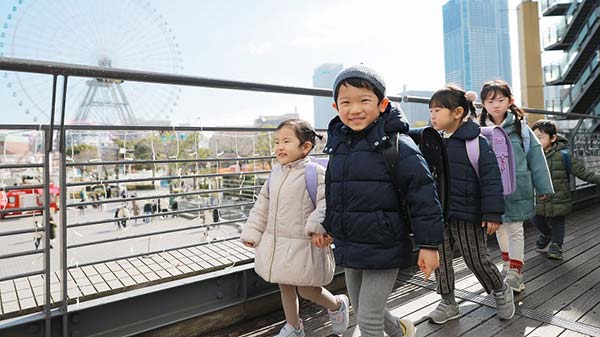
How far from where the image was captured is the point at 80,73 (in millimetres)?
1614

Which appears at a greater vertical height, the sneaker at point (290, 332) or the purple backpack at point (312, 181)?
the purple backpack at point (312, 181)

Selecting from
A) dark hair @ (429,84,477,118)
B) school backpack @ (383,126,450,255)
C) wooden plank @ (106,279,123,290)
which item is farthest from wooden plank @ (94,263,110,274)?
dark hair @ (429,84,477,118)

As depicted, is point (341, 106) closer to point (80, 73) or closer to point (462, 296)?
point (80, 73)

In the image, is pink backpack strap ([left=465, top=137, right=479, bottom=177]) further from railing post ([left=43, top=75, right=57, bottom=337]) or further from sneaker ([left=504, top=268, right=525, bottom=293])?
railing post ([left=43, top=75, right=57, bottom=337])

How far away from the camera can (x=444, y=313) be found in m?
2.03

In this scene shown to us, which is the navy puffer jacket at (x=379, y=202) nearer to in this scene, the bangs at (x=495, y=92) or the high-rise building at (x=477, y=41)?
the bangs at (x=495, y=92)

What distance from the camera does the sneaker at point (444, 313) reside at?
2.02m

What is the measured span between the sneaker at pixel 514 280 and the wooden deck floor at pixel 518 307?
51mm

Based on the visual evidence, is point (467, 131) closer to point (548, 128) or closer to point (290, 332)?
point (290, 332)

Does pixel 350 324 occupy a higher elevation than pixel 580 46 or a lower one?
lower

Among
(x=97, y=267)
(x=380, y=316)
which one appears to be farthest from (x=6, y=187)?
(x=380, y=316)

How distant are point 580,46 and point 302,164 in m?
20.1

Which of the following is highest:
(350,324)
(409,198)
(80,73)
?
(80,73)

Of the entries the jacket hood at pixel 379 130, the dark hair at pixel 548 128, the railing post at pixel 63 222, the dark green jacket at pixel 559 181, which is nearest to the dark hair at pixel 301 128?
the jacket hood at pixel 379 130
